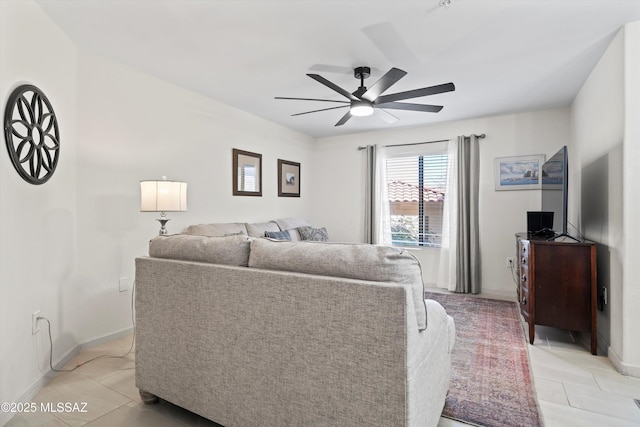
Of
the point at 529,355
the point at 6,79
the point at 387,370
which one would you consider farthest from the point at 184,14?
the point at 529,355

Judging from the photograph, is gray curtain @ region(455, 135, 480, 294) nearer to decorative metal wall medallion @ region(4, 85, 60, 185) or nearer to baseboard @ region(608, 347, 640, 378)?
baseboard @ region(608, 347, 640, 378)

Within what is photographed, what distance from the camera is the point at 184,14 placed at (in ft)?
7.17

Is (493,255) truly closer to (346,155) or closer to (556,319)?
(556,319)

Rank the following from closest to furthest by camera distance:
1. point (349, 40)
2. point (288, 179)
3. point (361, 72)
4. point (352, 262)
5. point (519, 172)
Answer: point (352, 262)
point (349, 40)
point (361, 72)
point (519, 172)
point (288, 179)

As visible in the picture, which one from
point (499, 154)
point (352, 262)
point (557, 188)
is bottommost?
point (352, 262)

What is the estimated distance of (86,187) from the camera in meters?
2.72

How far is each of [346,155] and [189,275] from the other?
4.32 m

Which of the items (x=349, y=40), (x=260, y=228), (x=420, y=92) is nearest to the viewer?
(x=349, y=40)

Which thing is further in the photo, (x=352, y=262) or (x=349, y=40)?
(x=349, y=40)

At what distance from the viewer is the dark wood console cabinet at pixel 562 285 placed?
263 centimetres

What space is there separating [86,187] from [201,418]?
202cm

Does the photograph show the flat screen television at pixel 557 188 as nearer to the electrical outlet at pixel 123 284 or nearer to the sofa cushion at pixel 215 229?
the sofa cushion at pixel 215 229

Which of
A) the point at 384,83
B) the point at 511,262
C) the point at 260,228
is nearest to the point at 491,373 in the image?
the point at 384,83

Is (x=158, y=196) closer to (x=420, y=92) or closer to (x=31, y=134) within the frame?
(x=31, y=134)
